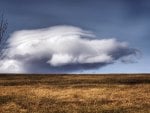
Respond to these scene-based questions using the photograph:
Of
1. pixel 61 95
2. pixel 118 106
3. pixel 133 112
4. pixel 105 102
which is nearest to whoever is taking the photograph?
pixel 133 112

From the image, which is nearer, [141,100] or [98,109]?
[98,109]

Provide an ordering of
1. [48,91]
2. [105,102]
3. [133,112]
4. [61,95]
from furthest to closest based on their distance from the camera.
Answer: [48,91] < [61,95] < [105,102] < [133,112]

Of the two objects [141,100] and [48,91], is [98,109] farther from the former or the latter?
[48,91]

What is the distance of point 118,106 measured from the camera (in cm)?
3606

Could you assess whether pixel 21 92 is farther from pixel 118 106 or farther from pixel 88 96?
pixel 118 106

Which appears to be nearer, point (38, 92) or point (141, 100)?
point (141, 100)

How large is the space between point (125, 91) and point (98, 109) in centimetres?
1364

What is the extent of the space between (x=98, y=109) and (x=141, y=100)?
6.89 meters

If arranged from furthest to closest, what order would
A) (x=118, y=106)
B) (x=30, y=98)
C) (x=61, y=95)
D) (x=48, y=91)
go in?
1. (x=48, y=91)
2. (x=61, y=95)
3. (x=30, y=98)
4. (x=118, y=106)

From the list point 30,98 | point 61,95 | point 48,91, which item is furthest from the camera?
point 48,91

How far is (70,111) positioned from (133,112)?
5.28m

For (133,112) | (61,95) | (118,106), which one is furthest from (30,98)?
(133,112)

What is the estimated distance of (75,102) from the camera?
39.0 m

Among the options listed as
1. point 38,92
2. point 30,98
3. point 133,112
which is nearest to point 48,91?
point 38,92
